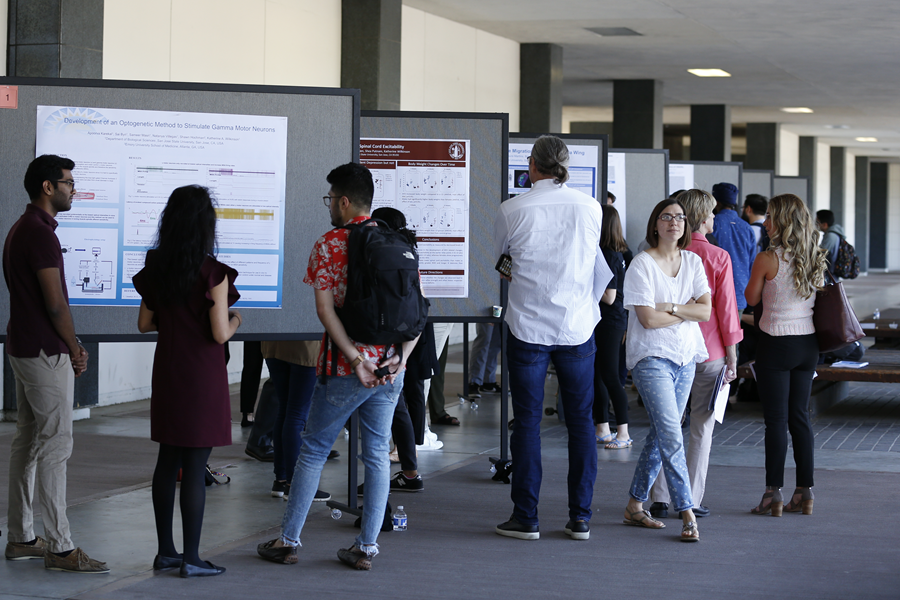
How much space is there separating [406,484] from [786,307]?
1.98 metres

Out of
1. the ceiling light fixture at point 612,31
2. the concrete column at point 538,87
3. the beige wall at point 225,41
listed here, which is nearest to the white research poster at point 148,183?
the beige wall at point 225,41

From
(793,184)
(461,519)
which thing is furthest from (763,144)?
(461,519)

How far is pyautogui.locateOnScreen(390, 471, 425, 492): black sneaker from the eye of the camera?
5254 millimetres

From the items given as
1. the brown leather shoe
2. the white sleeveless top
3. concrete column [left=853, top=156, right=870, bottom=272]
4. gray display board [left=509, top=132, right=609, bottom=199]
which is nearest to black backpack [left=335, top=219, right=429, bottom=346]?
the brown leather shoe

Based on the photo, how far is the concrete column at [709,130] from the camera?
2116cm

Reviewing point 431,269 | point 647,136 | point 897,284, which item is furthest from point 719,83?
point 431,269

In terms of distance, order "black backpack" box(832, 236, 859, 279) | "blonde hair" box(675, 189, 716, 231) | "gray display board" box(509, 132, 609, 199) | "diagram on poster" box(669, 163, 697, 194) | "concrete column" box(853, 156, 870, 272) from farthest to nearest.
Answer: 1. "concrete column" box(853, 156, 870, 272)
2. "black backpack" box(832, 236, 859, 279)
3. "diagram on poster" box(669, 163, 697, 194)
4. "gray display board" box(509, 132, 609, 199)
5. "blonde hair" box(675, 189, 716, 231)

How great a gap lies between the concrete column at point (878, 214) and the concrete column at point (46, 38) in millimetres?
35898

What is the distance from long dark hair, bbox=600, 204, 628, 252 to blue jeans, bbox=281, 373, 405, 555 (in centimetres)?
297

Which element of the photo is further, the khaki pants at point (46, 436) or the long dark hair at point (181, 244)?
the khaki pants at point (46, 436)

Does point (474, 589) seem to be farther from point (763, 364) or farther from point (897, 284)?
point (897, 284)

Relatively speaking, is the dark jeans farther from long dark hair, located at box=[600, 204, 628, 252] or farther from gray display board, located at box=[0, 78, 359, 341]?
gray display board, located at box=[0, 78, 359, 341]

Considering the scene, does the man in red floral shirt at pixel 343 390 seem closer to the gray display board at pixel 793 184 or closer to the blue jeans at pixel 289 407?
the blue jeans at pixel 289 407

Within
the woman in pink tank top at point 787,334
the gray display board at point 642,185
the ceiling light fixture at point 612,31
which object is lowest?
the woman in pink tank top at point 787,334
